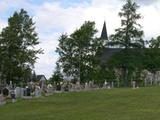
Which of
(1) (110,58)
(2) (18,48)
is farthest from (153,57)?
(2) (18,48)

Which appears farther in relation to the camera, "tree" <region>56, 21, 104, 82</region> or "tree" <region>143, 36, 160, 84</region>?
"tree" <region>143, 36, 160, 84</region>

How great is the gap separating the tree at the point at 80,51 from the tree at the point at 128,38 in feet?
39.1

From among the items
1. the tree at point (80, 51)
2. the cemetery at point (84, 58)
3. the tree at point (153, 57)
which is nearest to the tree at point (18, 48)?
the cemetery at point (84, 58)

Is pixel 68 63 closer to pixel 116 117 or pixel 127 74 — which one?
pixel 127 74

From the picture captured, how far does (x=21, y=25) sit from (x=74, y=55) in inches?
1307

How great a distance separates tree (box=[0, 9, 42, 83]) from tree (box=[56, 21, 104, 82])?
28.8 m

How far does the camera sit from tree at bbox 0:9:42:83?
3834 inches

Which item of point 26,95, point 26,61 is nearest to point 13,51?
point 26,61

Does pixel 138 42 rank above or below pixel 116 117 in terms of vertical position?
above

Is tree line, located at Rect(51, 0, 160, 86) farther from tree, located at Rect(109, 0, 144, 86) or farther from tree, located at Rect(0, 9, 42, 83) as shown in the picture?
tree, located at Rect(0, 9, 42, 83)

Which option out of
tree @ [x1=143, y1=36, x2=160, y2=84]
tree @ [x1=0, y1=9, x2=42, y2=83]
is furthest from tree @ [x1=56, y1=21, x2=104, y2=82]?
tree @ [x1=0, y1=9, x2=42, y2=83]

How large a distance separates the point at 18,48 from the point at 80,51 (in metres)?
32.0

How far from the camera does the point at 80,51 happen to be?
13012 centimetres

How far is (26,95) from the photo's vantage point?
184ft
